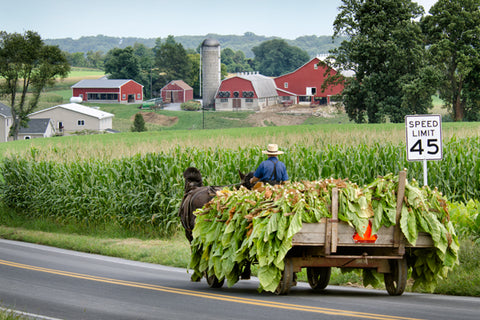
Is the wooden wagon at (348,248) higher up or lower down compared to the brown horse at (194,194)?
lower down

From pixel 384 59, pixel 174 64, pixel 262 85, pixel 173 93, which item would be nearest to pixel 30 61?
pixel 384 59

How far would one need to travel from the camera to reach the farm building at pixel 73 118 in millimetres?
120625

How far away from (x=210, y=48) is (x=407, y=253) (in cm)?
14910

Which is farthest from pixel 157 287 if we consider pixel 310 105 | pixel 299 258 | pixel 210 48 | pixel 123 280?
pixel 210 48

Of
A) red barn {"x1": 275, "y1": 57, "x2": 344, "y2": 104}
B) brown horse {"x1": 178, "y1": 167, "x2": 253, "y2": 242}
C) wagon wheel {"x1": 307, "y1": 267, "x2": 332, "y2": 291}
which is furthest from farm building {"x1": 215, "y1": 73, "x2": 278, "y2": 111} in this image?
wagon wheel {"x1": 307, "y1": 267, "x2": 332, "y2": 291}

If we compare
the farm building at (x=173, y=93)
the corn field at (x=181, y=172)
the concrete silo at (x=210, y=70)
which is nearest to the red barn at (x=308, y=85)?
the concrete silo at (x=210, y=70)

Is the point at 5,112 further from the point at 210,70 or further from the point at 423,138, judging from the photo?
the point at 423,138

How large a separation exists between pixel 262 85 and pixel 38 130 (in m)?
44.2

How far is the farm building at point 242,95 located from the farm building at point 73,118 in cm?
2372

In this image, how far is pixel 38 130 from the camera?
4577 inches

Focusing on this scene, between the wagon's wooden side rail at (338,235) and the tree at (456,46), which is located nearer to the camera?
the wagon's wooden side rail at (338,235)

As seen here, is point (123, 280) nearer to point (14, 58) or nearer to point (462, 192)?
point (462, 192)

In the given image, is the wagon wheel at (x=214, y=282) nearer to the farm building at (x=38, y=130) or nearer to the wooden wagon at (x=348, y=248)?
the wooden wagon at (x=348, y=248)

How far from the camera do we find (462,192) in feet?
70.2
